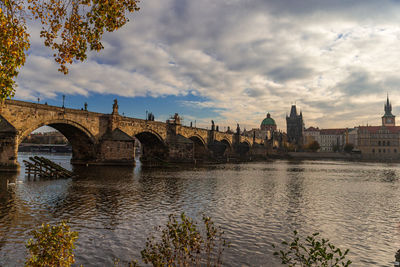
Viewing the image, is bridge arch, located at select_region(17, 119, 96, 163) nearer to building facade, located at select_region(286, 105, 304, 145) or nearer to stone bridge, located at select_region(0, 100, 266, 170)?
stone bridge, located at select_region(0, 100, 266, 170)

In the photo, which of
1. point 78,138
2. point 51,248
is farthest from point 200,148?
point 51,248

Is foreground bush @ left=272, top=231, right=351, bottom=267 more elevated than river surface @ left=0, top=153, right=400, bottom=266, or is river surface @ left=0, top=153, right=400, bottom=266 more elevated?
foreground bush @ left=272, top=231, right=351, bottom=267

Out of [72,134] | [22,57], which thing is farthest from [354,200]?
[72,134]

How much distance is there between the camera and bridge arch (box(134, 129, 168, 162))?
5292cm

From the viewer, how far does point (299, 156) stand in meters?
125

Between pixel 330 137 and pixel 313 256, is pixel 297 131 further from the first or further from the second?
pixel 313 256

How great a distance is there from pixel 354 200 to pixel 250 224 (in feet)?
31.7

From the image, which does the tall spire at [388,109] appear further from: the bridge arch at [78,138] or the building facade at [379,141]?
the bridge arch at [78,138]

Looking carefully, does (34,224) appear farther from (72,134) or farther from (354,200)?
(72,134)

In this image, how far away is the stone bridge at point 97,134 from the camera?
90.0 feet

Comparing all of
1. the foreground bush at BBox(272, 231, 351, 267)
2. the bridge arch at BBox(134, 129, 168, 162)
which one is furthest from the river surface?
the bridge arch at BBox(134, 129, 168, 162)

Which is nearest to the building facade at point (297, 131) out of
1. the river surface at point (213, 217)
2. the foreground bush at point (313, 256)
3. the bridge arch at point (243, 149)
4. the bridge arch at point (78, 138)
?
the bridge arch at point (243, 149)

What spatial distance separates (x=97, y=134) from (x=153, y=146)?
17669 mm

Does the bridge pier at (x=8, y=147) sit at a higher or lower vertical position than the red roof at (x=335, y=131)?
lower
